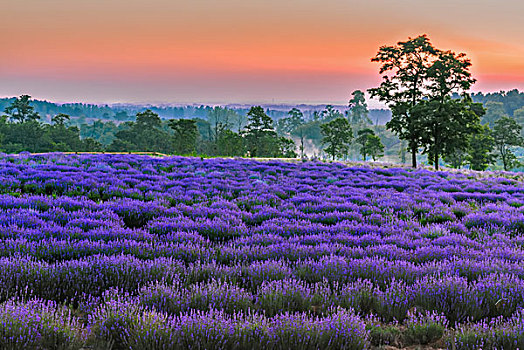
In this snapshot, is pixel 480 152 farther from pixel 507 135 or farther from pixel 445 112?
pixel 445 112

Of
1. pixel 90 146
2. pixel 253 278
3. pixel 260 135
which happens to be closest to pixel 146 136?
pixel 90 146

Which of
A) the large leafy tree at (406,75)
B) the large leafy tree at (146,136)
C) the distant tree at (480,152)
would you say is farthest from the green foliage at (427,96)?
the large leafy tree at (146,136)

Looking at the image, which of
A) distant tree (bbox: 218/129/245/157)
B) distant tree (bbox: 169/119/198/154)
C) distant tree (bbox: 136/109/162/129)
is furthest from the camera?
distant tree (bbox: 136/109/162/129)

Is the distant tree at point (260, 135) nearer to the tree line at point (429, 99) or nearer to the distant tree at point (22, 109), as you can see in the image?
the tree line at point (429, 99)

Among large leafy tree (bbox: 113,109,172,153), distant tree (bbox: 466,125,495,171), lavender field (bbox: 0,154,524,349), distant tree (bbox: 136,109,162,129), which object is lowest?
lavender field (bbox: 0,154,524,349)

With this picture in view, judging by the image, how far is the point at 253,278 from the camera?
4.46m

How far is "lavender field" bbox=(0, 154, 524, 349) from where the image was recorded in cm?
301

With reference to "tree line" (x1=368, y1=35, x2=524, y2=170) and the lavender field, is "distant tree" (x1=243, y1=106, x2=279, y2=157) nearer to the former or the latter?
"tree line" (x1=368, y1=35, x2=524, y2=170)

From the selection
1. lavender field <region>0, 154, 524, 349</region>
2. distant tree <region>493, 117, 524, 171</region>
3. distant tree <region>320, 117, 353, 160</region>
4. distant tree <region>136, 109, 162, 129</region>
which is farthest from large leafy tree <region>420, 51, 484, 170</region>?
distant tree <region>136, 109, 162, 129</region>

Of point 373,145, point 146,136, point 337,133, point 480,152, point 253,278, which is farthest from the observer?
point 146,136

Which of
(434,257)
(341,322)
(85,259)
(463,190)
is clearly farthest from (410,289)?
(463,190)

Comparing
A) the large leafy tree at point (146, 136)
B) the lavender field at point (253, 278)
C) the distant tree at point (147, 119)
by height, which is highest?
the distant tree at point (147, 119)

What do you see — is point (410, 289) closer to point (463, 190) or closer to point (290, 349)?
point (290, 349)

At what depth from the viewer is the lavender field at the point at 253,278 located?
3.01m
